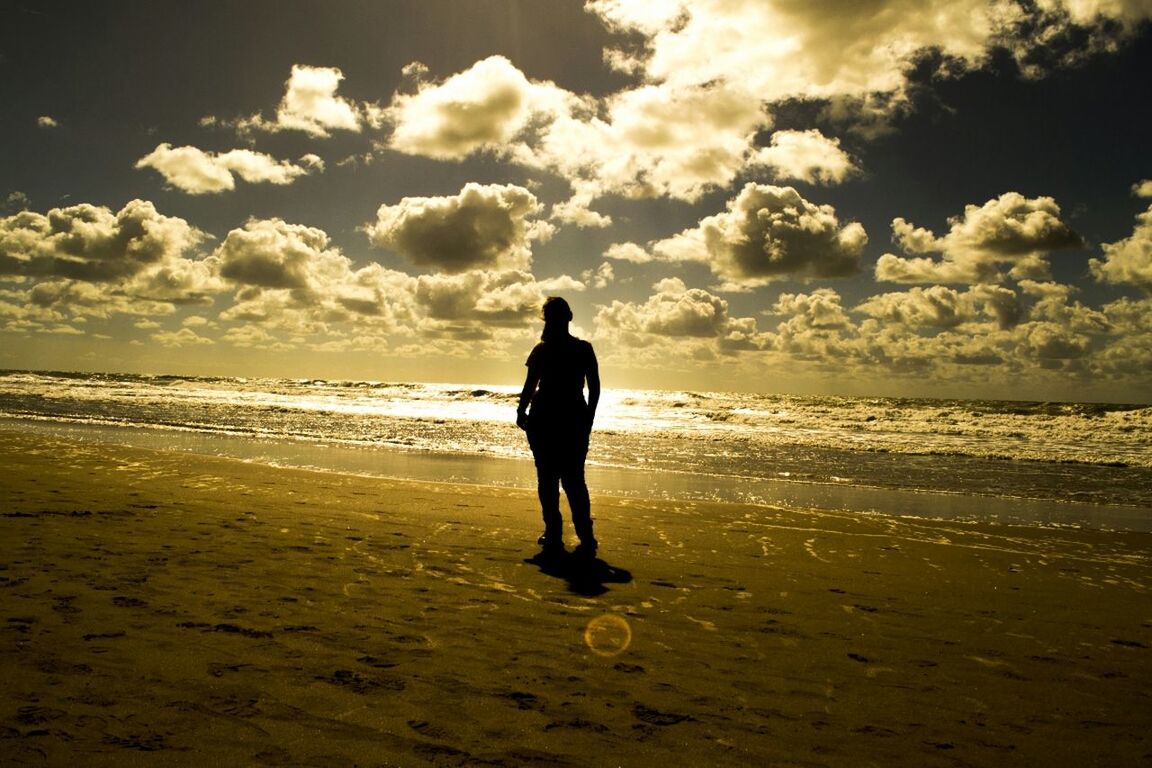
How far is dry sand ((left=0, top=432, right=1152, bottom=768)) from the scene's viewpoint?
290 centimetres

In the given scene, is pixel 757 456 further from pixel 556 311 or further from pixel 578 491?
pixel 556 311

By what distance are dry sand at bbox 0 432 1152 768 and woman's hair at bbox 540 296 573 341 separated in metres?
2.24

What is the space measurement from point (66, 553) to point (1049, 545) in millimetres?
10915

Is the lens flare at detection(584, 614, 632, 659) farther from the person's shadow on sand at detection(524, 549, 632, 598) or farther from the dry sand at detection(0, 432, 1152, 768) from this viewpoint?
the person's shadow on sand at detection(524, 549, 632, 598)

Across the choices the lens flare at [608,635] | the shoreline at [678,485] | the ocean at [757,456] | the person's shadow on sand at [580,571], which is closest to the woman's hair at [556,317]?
the person's shadow on sand at [580,571]

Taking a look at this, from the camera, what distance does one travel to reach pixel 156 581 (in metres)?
4.88

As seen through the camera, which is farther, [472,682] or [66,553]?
[66,553]

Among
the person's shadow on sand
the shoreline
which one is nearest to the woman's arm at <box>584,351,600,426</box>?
the person's shadow on sand

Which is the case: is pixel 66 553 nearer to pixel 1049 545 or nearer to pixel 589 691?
pixel 589 691

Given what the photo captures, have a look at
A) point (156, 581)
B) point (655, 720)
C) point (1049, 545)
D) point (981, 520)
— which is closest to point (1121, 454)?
point (981, 520)

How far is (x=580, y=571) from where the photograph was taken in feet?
19.5

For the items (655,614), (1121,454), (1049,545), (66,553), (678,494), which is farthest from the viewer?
(1121,454)

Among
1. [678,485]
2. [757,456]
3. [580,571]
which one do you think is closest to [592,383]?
[580,571]

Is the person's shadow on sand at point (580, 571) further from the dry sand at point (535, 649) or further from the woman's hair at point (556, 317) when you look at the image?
the woman's hair at point (556, 317)
